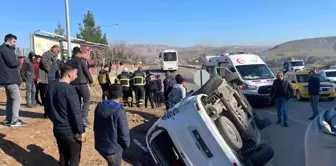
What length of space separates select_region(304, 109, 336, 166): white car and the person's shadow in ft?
14.6

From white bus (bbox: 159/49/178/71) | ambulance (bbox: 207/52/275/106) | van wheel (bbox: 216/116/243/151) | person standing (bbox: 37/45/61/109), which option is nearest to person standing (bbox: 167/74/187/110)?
person standing (bbox: 37/45/61/109)

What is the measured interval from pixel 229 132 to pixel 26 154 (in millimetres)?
3604

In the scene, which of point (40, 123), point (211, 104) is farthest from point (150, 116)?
point (211, 104)

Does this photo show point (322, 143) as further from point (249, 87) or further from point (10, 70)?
point (249, 87)

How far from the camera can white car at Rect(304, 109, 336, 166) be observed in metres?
3.44

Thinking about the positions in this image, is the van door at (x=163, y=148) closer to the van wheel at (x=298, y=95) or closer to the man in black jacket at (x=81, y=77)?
the man in black jacket at (x=81, y=77)

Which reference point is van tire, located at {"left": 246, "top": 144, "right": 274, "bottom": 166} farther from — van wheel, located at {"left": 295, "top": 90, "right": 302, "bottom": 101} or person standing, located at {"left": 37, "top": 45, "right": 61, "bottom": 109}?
van wheel, located at {"left": 295, "top": 90, "right": 302, "bottom": 101}

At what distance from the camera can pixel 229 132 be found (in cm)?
553

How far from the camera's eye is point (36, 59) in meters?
11.3

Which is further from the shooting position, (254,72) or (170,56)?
(170,56)

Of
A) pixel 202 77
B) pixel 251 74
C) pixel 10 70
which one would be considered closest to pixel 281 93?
pixel 202 77

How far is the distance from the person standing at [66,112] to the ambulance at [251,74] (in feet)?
36.9

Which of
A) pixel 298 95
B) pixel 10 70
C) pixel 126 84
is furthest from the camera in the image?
pixel 298 95

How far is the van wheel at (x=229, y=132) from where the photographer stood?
529 centimetres
